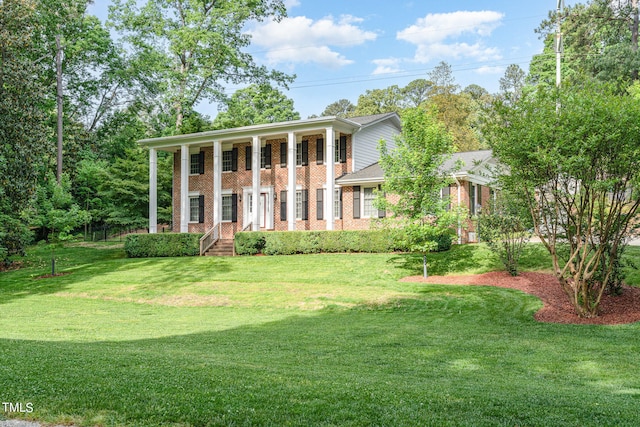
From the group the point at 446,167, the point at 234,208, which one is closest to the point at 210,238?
the point at 234,208

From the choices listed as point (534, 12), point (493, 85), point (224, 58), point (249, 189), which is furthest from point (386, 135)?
point (493, 85)

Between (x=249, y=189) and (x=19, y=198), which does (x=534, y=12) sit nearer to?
(x=249, y=189)

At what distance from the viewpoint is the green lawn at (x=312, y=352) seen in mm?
4480

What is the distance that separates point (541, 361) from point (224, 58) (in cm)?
3573

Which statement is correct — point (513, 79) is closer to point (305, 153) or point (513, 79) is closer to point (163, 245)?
point (305, 153)

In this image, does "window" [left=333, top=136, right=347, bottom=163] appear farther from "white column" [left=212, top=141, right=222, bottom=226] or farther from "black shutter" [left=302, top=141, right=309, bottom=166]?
"white column" [left=212, top=141, right=222, bottom=226]

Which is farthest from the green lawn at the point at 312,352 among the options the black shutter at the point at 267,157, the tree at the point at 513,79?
the tree at the point at 513,79

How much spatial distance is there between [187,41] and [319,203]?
741 inches

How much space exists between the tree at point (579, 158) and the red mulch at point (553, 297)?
0.38 metres

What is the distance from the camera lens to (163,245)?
83.0 feet

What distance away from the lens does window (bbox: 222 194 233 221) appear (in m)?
28.5

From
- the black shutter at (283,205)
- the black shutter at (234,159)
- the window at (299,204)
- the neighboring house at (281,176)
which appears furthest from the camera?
the black shutter at (234,159)

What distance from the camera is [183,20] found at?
129 feet

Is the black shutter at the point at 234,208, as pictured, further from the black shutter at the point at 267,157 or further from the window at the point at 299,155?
the window at the point at 299,155
